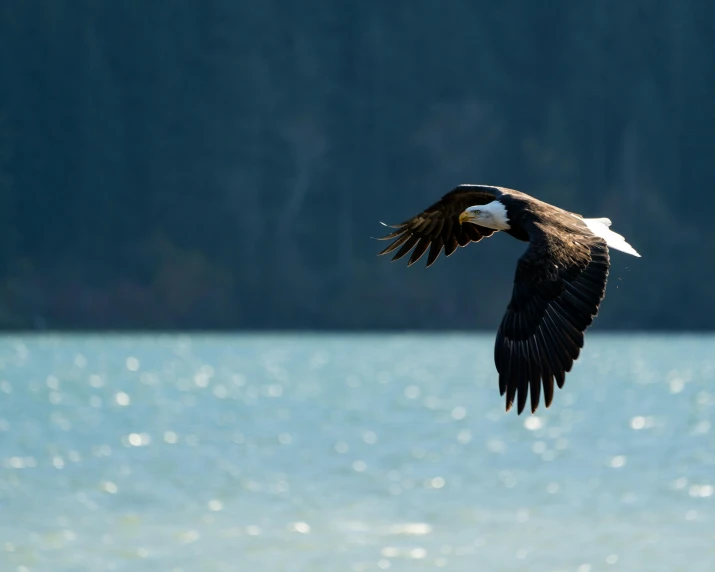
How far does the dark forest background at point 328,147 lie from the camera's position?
151ft

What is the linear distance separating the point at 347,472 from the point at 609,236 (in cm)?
971

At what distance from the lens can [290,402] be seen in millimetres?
26172

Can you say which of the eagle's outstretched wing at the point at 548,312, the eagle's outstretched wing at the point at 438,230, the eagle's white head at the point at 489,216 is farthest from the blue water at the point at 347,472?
the eagle's outstretched wing at the point at 548,312

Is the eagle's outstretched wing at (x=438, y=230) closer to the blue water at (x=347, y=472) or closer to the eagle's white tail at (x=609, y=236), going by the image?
the eagle's white tail at (x=609, y=236)

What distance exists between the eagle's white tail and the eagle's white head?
0.43m

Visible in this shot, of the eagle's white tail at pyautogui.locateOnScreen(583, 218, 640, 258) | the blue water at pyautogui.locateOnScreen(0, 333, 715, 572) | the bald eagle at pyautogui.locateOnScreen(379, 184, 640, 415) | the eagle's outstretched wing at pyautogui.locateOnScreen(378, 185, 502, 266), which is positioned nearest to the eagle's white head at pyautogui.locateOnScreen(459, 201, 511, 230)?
the bald eagle at pyautogui.locateOnScreen(379, 184, 640, 415)

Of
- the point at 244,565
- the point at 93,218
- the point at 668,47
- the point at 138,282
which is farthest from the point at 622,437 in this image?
the point at 668,47

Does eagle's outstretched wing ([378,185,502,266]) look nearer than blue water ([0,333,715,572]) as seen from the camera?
Yes

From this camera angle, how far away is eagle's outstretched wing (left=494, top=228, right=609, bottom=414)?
7.02 metres

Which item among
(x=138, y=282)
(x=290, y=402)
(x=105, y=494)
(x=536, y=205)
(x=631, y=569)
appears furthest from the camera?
(x=138, y=282)

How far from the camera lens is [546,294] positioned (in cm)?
740

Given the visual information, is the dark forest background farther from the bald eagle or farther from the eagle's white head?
the bald eagle

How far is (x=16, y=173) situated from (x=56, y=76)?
3.49 metres

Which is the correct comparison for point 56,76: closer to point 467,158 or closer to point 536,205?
point 467,158
